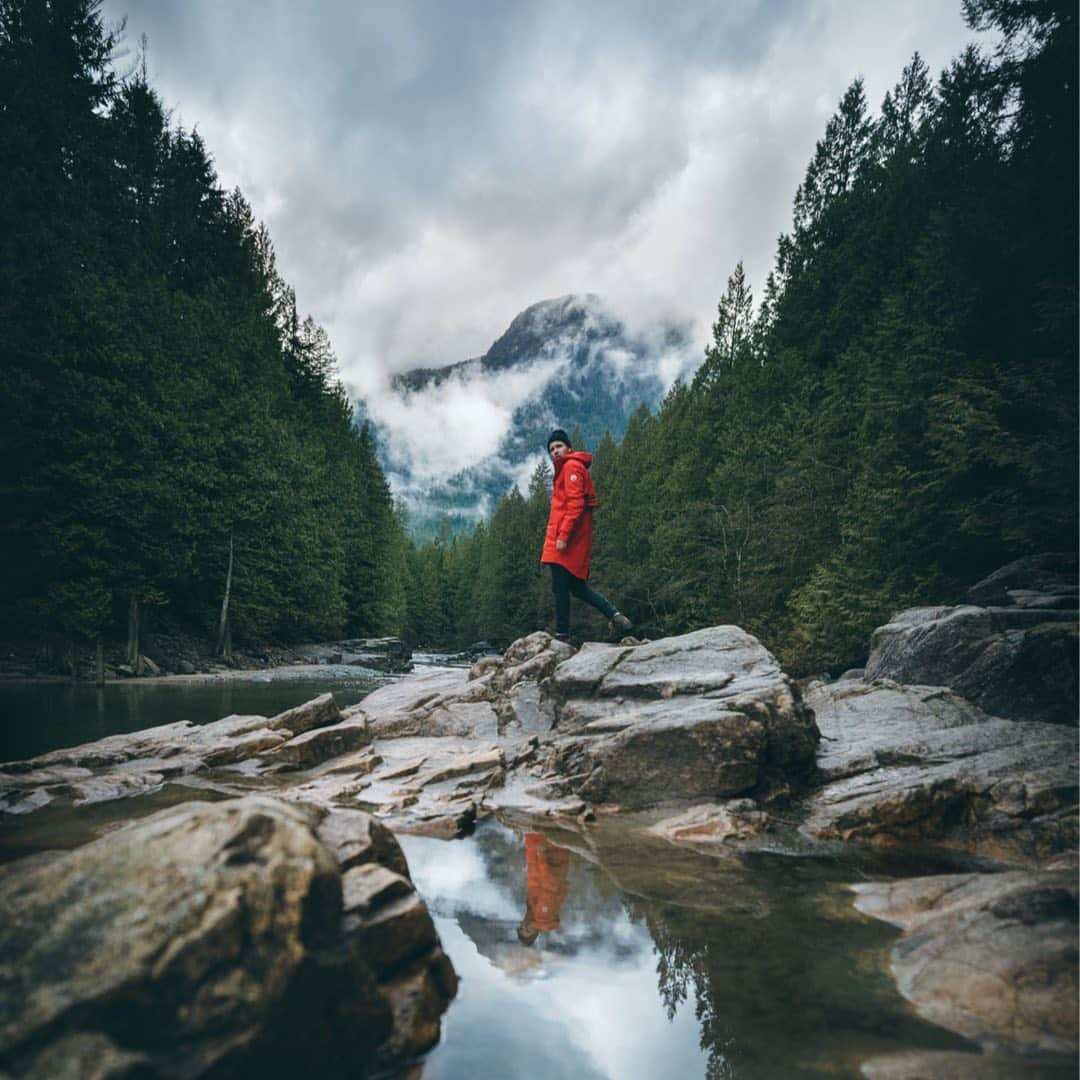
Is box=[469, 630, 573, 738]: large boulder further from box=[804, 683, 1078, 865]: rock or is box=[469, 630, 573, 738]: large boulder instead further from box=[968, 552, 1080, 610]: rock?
box=[968, 552, 1080, 610]: rock

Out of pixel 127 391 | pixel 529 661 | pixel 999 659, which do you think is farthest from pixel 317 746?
pixel 127 391

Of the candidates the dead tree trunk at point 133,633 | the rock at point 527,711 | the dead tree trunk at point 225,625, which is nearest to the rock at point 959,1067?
the rock at point 527,711

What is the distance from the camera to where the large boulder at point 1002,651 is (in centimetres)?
674

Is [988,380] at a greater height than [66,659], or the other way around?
[988,380]

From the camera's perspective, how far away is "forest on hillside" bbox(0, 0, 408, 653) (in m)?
19.0

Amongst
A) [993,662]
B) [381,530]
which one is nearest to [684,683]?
[993,662]

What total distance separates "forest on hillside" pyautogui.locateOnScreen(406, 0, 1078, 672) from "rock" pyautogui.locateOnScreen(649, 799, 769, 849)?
781 cm

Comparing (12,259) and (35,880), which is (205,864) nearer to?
(35,880)

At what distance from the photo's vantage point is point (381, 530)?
48312mm

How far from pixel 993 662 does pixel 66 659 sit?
22781 millimetres

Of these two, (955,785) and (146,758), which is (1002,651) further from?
(146,758)

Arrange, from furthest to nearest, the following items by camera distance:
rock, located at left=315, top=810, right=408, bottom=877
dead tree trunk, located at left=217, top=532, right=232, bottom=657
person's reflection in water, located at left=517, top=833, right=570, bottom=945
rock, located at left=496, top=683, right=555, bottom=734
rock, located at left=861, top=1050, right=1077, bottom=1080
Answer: dead tree trunk, located at left=217, top=532, right=232, bottom=657, rock, located at left=496, top=683, right=555, bottom=734, person's reflection in water, located at left=517, top=833, right=570, bottom=945, rock, located at left=315, top=810, right=408, bottom=877, rock, located at left=861, top=1050, right=1077, bottom=1080

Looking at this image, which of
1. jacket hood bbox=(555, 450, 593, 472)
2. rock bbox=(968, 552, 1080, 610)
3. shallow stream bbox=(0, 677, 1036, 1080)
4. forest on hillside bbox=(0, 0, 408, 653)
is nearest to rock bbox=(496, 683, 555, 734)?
shallow stream bbox=(0, 677, 1036, 1080)

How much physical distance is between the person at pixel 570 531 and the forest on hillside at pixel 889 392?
716cm
